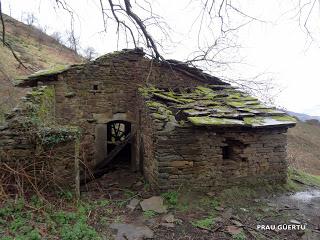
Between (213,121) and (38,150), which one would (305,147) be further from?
(38,150)

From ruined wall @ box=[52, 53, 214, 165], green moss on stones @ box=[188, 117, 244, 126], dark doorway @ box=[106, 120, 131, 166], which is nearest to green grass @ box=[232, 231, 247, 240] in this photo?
green moss on stones @ box=[188, 117, 244, 126]

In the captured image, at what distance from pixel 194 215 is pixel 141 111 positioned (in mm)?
3525

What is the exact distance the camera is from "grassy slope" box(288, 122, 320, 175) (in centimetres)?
1569

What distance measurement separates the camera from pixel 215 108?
7457 mm

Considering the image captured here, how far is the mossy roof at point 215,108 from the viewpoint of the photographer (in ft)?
22.4

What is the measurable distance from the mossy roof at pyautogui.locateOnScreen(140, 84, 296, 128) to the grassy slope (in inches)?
288

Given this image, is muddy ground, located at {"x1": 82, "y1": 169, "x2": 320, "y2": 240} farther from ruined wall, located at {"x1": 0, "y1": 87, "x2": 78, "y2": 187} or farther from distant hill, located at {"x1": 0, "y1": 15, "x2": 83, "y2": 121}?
distant hill, located at {"x1": 0, "y1": 15, "x2": 83, "y2": 121}

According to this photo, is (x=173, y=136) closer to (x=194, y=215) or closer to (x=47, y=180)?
(x=194, y=215)

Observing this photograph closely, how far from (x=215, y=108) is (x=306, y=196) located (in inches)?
111

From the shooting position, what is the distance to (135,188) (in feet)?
25.2

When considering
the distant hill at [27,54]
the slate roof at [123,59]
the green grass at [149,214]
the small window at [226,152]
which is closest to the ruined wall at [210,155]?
the small window at [226,152]

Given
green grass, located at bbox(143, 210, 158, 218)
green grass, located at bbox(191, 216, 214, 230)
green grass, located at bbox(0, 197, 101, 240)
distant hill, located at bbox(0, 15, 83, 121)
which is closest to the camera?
green grass, located at bbox(0, 197, 101, 240)

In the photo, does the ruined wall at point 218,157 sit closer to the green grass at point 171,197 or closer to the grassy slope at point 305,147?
the green grass at point 171,197

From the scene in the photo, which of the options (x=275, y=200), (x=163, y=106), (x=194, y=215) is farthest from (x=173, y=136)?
(x=275, y=200)
